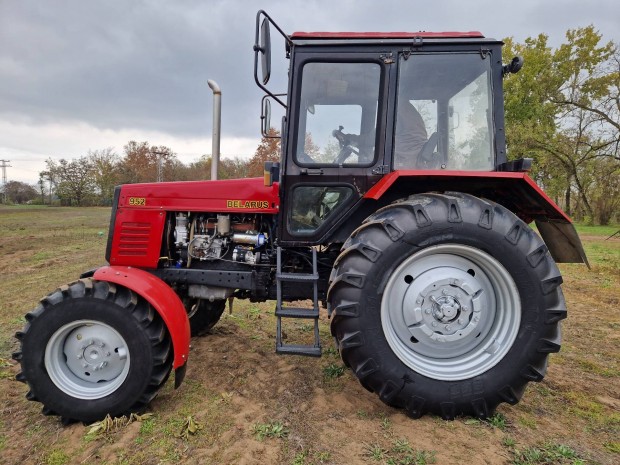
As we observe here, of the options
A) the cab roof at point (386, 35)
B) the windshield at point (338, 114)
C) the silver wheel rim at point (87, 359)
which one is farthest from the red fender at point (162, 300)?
the cab roof at point (386, 35)

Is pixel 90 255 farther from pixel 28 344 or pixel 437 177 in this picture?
pixel 437 177

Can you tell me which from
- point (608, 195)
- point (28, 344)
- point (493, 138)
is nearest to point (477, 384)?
point (493, 138)

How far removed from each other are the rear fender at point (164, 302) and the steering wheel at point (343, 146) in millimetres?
1457

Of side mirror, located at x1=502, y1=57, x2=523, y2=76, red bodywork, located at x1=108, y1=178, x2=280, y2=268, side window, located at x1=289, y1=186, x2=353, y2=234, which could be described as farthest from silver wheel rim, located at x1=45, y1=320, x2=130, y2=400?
side mirror, located at x1=502, y1=57, x2=523, y2=76

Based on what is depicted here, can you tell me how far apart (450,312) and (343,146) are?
129 centimetres

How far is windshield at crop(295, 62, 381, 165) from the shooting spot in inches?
108

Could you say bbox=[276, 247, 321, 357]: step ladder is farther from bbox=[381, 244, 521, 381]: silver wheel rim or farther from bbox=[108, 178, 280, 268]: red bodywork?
bbox=[108, 178, 280, 268]: red bodywork

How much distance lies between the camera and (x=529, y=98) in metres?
21.3

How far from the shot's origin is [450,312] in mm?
2475

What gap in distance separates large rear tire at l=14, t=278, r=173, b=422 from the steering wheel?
160 centimetres

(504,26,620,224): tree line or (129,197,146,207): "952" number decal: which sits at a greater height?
(504,26,620,224): tree line

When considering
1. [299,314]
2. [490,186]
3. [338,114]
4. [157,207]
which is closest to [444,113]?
[490,186]

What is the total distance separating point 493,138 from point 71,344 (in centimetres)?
308

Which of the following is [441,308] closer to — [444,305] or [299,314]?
[444,305]
